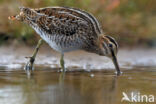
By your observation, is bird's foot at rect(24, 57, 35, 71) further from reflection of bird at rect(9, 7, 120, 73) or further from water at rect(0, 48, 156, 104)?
reflection of bird at rect(9, 7, 120, 73)

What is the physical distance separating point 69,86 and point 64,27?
1830 mm

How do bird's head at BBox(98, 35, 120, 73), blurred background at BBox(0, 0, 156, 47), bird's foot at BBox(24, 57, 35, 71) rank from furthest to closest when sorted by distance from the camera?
1. blurred background at BBox(0, 0, 156, 47)
2. bird's foot at BBox(24, 57, 35, 71)
3. bird's head at BBox(98, 35, 120, 73)

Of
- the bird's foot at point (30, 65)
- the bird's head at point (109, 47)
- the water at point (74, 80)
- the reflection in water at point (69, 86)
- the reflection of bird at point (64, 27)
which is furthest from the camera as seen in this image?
the bird's foot at point (30, 65)

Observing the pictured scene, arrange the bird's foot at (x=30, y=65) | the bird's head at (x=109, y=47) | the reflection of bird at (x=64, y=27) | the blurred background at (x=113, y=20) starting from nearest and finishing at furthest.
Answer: the reflection of bird at (x=64, y=27), the bird's head at (x=109, y=47), the bird's foot at (x=30, y=65), the blurred background at (x=113, y=20)

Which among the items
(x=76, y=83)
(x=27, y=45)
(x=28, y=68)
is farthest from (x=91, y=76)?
(x=27, y=45)

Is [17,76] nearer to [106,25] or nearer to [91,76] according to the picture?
[91,76]

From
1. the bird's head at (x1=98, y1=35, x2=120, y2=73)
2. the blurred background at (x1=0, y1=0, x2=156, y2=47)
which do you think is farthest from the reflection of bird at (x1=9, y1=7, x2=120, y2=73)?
the blurred background at (x1=0, y1=0, x2=156, y2=47)

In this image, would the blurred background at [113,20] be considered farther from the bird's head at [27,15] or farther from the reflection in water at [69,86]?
the reflection in water at [69,86]

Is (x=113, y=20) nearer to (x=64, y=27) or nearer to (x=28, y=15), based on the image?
(x=64, y=27)

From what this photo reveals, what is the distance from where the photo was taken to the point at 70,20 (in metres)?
8.48

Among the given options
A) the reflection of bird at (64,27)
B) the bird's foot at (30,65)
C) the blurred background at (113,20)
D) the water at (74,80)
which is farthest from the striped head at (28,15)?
the blurred background at (113,20)

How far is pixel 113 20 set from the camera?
11.1 meters

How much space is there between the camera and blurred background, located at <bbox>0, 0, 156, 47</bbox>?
1055cm

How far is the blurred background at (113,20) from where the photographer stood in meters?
10.5
